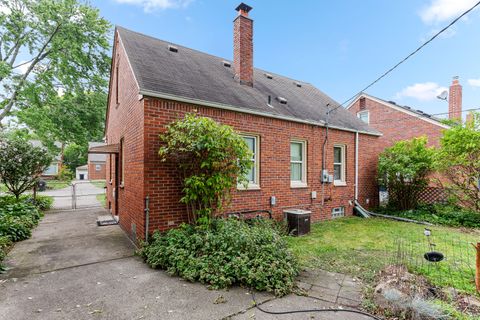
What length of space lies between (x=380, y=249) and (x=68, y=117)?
18089 mm

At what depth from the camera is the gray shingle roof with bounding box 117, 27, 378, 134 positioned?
239 inches

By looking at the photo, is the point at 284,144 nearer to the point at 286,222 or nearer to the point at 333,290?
the point at 286,222

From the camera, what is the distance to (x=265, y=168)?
7188 millimetres

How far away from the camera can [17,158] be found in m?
9.59

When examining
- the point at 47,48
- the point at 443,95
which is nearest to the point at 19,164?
the point at 47,48

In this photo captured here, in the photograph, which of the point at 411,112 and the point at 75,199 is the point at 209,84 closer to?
the point at 75,199

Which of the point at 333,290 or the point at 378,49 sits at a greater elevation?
the point at 378,49

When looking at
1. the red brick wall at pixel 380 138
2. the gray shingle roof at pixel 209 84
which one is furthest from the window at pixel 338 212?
the gray shingle roof at pixel 209 84

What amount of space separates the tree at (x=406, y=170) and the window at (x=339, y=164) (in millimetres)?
1837

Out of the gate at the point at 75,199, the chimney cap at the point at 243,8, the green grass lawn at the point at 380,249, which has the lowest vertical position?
the gate at the point at 75,199

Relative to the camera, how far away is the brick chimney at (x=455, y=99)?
15.9 m

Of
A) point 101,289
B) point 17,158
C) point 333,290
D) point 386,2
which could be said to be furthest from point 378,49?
point 17,158

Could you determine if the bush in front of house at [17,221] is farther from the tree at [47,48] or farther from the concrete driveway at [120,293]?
the tree at [47,48]

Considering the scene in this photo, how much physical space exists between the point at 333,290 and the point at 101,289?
3465 millimetres
